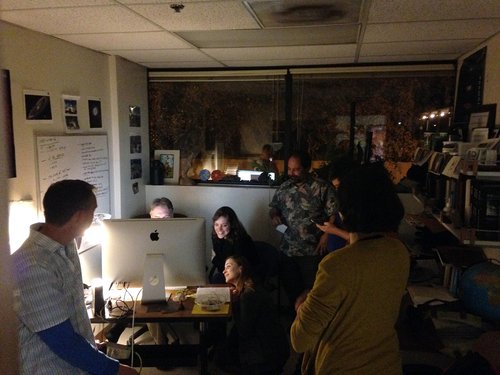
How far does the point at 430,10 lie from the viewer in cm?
222

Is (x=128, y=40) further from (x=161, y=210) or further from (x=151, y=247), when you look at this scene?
(x=151, y=247)

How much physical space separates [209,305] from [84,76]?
6.92 feet

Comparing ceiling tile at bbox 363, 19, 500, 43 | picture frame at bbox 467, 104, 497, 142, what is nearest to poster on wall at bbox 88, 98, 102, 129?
ceiling tile at bbox 363, 19, 500, 43

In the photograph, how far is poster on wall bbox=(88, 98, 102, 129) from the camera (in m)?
3.43

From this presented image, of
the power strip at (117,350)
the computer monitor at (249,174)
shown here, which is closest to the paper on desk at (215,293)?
the power strip at (117,350)

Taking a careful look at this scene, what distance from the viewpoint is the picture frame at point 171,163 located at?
15.3ft

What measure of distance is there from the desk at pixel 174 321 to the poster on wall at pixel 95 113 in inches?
64.6

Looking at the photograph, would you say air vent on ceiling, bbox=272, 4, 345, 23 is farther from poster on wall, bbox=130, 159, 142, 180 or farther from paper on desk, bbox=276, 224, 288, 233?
poster on wall, bbox=130, 159, 142, 180

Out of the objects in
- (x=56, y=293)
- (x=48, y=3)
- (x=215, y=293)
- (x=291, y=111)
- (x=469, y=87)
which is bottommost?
(x=215, y=293)

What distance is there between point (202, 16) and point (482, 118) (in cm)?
207

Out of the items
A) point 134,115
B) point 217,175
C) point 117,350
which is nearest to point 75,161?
point 134,115

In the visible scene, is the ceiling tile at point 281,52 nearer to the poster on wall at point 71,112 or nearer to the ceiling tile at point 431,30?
the ceiling tile at point 431,30

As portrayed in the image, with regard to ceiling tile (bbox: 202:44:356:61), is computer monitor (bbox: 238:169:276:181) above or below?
below

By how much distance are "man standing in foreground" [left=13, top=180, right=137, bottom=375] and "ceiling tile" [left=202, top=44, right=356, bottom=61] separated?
214cm
